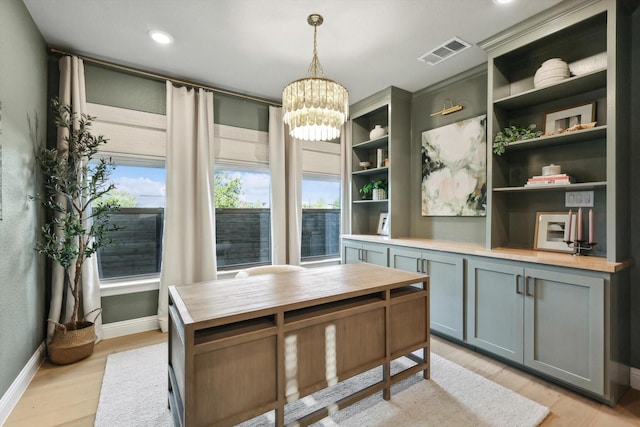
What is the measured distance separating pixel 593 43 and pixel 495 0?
90 centimetres

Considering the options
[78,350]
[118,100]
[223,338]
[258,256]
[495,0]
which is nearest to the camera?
[223,338]

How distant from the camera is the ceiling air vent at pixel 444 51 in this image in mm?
2574

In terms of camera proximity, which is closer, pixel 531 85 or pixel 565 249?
pixel 565 249

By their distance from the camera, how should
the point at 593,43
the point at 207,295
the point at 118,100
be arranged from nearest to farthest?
the point at 207,295 < the point at 593,43 < the point at 118,100

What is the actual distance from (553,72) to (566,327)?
1888mm

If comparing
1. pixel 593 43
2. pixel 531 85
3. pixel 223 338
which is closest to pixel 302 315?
pixel 223 338

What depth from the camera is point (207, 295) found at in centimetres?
168

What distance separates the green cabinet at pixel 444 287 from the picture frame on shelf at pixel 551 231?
0.65 m

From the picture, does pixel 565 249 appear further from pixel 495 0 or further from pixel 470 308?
pixel 495 0

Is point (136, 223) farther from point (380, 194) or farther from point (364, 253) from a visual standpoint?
point (380, 194)

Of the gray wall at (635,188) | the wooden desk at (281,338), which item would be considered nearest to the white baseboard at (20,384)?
the wooden desk at (281,338)

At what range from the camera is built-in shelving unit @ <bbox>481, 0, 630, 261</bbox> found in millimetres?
1932

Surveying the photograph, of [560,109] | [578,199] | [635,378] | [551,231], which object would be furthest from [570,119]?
[635,378]

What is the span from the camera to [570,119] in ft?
7.67
